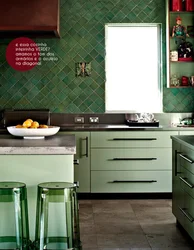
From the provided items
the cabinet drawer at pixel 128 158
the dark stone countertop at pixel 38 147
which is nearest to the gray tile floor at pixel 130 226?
the cabinet drawer at pixel 128 158

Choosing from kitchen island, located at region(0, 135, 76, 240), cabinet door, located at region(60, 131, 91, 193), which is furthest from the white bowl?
cabinet door, located at region(60, 131, 91, 193)

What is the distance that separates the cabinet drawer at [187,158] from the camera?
4.03 m

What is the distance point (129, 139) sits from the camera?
5.96 metres

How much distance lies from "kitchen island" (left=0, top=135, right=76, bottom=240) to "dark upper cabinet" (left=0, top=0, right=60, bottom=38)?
7.77ft

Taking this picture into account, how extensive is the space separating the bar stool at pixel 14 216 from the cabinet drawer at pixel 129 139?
2445mm

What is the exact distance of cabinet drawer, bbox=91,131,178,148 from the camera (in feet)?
19.5

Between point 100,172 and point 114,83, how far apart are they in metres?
1.29

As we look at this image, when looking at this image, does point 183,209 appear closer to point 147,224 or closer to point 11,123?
point 147,224

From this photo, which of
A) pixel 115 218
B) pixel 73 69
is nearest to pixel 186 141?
pixel 115 218

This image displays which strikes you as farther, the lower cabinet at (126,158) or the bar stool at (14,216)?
the lower cabinet at (126,158)

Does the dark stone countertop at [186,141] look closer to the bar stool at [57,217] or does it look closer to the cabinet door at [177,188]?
the cabinet door at [177,188]

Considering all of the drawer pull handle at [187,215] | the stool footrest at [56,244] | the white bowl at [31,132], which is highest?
the white bowl at [31,132]

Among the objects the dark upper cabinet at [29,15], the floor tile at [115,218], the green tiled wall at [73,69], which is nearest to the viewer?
the floor tile at [115,218]

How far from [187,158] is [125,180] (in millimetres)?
1886
